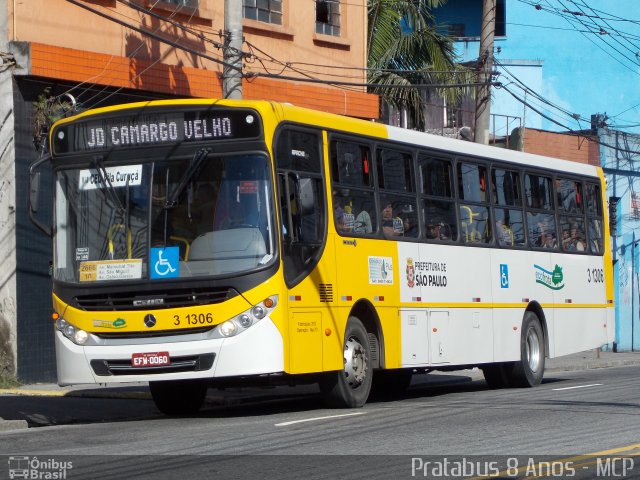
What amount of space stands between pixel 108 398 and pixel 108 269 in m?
4.17

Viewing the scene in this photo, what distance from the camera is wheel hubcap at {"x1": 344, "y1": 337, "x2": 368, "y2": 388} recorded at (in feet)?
47.2

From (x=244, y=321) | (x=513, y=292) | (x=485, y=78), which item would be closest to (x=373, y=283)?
(x=244, y=321)

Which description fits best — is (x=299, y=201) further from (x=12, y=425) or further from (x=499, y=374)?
(x=499, y=374)

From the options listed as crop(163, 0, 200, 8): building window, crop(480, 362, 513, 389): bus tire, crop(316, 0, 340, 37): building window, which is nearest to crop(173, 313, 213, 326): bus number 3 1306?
crop(480, 362, 513, 389): bus tire

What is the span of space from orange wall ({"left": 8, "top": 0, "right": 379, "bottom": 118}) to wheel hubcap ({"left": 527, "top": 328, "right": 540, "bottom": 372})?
6.49 metres

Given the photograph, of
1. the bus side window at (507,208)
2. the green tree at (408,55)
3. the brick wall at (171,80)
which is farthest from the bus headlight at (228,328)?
the green tree at (408,55)

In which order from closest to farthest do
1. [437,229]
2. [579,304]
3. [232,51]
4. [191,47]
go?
[437,229], [232,51], [579,304], [191,47]

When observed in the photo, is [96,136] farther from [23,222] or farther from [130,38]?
[130,38]

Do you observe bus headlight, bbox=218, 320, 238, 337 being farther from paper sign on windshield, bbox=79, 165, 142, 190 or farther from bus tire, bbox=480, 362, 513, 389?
bus tire, bbox=480, 362, 513, 389

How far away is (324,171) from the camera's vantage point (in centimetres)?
1422

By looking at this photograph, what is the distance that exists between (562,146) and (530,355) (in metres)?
16.8

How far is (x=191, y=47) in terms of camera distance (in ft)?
72.0

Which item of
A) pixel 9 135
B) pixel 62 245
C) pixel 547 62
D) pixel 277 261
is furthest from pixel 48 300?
pixel 547 62

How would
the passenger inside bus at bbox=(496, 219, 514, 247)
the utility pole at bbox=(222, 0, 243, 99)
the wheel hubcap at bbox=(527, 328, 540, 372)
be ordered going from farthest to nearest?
1. the wheel hubcap at bbox=(527, 328, 540, 372)
2. the passenger inside bus at bbox=(496, 219, 514, 247)
3. the utility pole at bbox=(222, 0, 243, 99)
